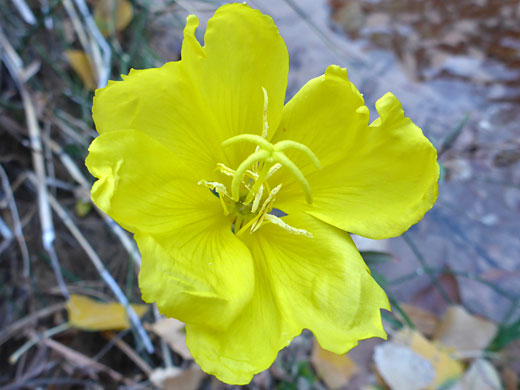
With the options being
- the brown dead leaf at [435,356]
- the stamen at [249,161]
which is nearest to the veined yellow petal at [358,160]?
the stamen at [249,161]

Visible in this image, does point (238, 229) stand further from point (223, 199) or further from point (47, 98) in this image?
point (47, 98)

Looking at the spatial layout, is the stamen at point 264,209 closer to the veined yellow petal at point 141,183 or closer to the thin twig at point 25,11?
the veined yellow petal at point 141,183

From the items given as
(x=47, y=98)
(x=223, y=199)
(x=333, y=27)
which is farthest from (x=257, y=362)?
(x=333, y=27)

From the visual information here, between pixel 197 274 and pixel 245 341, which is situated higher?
pixel 197 274

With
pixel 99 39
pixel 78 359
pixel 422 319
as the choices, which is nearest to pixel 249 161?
pixel 78 359

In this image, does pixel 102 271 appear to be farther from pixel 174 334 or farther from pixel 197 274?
pixel 197 274

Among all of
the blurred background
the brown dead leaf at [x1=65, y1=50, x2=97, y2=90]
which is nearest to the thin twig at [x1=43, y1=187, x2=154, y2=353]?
the blurred background
